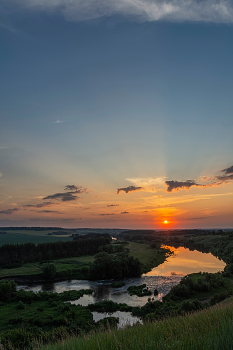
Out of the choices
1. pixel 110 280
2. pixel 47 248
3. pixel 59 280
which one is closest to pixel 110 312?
pixel 110 280

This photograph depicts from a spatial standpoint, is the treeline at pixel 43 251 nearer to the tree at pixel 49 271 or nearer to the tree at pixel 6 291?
the tree at pixel 49 271

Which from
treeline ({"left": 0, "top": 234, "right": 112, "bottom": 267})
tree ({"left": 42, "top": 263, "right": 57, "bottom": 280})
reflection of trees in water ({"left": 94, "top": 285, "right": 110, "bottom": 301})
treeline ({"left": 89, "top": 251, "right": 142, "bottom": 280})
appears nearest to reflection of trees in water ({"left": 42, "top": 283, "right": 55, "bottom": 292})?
tree ({"left": 42, "top": 263, "right": 57, "bottom": 280})

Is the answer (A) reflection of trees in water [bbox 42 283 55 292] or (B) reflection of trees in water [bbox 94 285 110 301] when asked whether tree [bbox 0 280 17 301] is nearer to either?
(A) reflection of trees in water [bbox 42 283 55 292]

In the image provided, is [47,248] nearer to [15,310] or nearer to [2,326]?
[15,310]

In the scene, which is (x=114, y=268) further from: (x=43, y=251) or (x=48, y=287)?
(x=43, y=251)

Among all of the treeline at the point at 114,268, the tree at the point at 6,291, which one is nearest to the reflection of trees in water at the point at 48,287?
the tree at the point at 6,291
